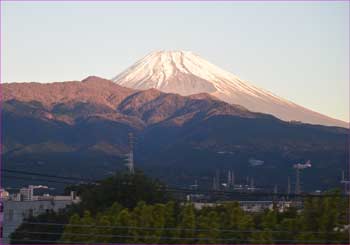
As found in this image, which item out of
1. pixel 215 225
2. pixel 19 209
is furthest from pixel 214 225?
pixel 19 209

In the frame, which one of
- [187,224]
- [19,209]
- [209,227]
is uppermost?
[19,209]

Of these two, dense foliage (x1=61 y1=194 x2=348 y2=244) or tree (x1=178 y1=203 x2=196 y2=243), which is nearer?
dense foliage (x1=61 y1=194 x2=348 y2=244)

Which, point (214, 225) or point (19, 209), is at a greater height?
point (19, 209)

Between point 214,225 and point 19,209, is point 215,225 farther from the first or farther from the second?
point 19,209

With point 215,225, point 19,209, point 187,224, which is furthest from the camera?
point 19,209

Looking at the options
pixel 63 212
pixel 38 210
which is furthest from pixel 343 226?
pixel 38 210

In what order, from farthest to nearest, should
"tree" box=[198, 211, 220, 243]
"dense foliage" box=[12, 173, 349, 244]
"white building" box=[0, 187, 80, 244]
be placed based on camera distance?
"white building" box=[0, 187, 80, 244] < "tree" box=[198, 211, 220, 243] < "dense foliage" box=[12, 173, 349, 244]

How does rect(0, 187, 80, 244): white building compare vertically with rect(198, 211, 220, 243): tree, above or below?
above

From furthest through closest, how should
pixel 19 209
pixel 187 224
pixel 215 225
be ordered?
pixel 19 209 < pixel 187 224 < pixel 215 225

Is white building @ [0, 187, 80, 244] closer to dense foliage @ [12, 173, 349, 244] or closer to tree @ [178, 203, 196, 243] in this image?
dense foliage @ [12, 173, 349, 244]

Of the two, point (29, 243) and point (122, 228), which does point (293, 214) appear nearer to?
point (122, 228)

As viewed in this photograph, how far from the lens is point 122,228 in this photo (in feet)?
177

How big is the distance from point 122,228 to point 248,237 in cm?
624

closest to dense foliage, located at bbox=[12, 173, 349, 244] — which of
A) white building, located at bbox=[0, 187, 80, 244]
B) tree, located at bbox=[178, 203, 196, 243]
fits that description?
tree, located at bbox=[178, 203, 196, 243]
